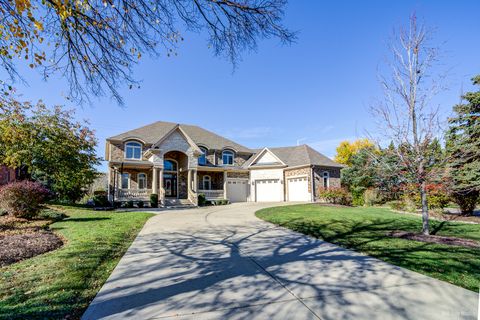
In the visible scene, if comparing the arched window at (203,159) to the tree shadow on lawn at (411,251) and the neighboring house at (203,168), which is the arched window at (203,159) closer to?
the neighboring house at (203,168)

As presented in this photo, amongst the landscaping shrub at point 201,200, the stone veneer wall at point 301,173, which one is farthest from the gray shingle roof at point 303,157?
the landscaping shrub at point 201,200

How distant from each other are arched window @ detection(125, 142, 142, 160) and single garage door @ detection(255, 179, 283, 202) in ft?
40.4

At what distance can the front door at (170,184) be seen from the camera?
79.3 feet

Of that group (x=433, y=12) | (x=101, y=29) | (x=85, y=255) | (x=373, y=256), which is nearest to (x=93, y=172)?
(x=85, y=255)

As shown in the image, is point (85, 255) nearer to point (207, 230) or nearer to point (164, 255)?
point (164, 255)

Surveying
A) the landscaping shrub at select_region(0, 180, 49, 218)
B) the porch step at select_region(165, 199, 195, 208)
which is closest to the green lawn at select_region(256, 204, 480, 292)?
the landscaping shrub at select_region(0, 180, 49, 218)

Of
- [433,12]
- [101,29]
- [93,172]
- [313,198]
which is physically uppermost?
[433,12]

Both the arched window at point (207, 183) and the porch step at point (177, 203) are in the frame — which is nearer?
the porch step at point (177, 203)

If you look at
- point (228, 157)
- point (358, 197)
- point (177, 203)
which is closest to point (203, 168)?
point (228, 157)

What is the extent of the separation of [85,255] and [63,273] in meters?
1.23

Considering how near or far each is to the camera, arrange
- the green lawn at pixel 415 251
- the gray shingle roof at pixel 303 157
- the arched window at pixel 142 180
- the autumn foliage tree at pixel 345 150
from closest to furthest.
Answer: the green lawn at pixel 415 251
the arched window at pixel 142 180
the gray shingle roof at pixel 303 157
the autumn foliage tree at pixel 345 150

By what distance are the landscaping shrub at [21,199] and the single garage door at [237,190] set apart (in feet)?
55.3

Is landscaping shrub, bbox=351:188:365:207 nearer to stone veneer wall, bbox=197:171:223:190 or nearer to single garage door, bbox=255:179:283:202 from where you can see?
single garage door, bbox=255:179:283:202

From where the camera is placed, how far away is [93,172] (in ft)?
67.7
